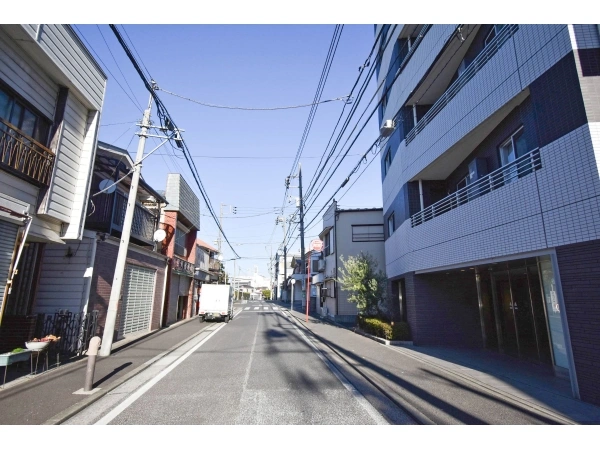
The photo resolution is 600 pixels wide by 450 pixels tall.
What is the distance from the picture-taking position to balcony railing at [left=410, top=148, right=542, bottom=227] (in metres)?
6.21

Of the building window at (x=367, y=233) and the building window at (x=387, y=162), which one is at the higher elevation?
the building window at (x=387, y=162)

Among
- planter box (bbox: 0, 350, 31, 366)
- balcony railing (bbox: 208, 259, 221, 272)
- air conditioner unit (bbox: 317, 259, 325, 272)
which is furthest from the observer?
balcony railing (bbox: 208, 259, 221, 272)

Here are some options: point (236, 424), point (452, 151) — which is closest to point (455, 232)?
point (452, 151)

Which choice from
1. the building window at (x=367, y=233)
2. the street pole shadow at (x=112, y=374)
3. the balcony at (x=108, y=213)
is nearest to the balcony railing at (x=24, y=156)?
the balcony at (x=108, y=213)

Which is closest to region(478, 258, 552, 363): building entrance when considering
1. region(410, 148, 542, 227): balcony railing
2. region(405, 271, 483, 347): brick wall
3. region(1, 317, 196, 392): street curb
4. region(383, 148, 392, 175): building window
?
region(405, 271, 483, 347): brick wall

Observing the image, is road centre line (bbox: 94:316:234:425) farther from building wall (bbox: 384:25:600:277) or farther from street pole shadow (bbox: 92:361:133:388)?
building wall (bbox: 384:25:600:277)

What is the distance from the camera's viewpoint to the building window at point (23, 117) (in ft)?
20.5

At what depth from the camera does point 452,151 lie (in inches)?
371

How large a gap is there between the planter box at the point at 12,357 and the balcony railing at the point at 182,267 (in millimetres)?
11229

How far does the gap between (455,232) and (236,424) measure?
25.4ft

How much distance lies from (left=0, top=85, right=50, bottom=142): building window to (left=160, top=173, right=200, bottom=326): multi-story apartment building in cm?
986

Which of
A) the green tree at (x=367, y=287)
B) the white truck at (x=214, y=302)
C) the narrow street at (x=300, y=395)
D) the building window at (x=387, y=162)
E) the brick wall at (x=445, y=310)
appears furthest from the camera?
the white truck at (x=214, y=302)

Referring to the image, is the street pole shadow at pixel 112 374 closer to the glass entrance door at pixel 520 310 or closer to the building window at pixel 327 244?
the glass entrance door at pixel 520 310

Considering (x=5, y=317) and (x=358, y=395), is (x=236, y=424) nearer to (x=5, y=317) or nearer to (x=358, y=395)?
(x=358, y=395)
